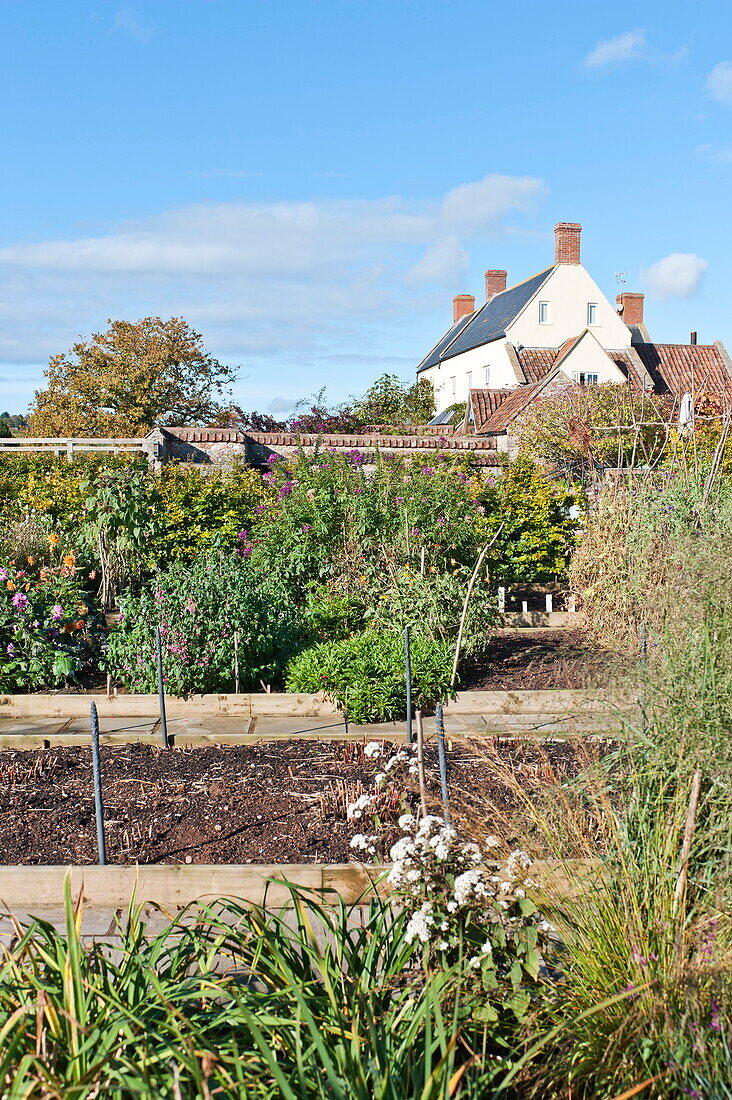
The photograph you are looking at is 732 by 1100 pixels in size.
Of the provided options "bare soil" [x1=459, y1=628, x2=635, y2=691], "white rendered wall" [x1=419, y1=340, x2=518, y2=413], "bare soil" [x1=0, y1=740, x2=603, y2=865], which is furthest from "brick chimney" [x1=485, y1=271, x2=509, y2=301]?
"bare soil" [x1=0, y1=740, x2=603, y2=865]

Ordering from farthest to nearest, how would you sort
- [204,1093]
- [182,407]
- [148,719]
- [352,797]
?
[182,407] < [148,719] < [352,797] < [204,1093]

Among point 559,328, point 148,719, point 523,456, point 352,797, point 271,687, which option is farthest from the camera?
point 559,328

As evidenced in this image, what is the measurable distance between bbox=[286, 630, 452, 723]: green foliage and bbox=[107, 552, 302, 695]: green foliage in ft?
1.05

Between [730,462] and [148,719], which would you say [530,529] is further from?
[148,719]

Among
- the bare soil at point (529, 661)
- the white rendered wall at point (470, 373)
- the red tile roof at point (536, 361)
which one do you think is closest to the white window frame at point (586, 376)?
the red tile roof at point (536, 361)

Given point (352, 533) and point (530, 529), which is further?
point (530, 529)

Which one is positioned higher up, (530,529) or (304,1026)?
(530,529)

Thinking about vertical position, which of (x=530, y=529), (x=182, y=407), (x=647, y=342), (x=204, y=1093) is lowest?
(x=204, y=1093)

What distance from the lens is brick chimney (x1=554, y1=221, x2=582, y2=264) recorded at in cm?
3077

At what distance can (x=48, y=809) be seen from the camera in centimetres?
484

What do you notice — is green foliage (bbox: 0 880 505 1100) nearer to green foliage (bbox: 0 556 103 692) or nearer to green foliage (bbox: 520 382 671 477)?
green foliage (bbox: 0 556 103 692)

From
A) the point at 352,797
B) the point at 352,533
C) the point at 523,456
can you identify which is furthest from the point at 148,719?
the point at 523,456

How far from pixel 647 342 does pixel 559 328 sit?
480 centimetres

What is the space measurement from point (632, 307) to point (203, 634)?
32.5m
